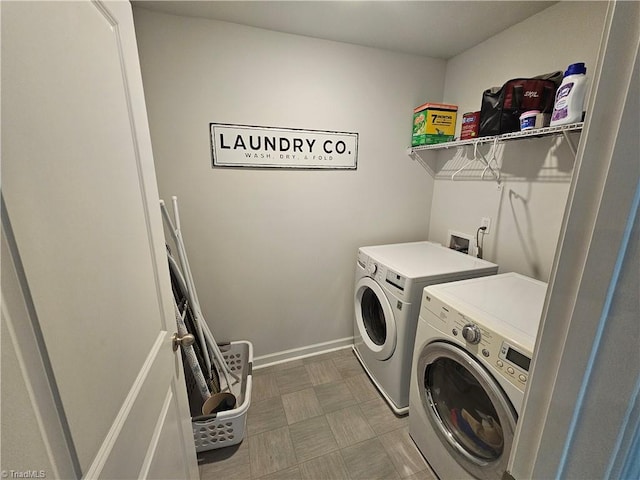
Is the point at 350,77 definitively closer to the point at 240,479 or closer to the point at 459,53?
the point at 459,53

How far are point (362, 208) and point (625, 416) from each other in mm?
1831

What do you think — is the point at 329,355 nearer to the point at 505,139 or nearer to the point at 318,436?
the point at 318,436

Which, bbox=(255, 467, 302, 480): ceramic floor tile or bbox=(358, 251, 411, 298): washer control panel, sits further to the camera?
bbox=(358, 251, 411, 298): washer control panel

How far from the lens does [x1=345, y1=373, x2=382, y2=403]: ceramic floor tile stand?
5.92ft

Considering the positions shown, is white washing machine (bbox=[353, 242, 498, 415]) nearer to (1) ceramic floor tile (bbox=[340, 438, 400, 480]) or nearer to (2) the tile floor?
(2) the tile floor

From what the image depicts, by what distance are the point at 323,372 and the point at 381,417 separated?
53 cm

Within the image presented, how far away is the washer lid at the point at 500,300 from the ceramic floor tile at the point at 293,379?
1.23m

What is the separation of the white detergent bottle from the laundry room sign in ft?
3.75

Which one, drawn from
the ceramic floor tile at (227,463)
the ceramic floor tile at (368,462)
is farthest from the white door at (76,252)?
the ceramic floor tile at (368,462)

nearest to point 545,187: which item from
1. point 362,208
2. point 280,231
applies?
point 362,208

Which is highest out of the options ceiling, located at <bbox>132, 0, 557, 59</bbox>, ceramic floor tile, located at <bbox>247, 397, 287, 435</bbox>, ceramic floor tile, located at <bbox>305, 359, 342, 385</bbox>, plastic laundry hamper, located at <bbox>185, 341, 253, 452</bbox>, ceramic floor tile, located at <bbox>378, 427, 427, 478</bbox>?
ceiling, located at <bbox>132, 0, 557, 59</bbox>

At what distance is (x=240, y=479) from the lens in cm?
132

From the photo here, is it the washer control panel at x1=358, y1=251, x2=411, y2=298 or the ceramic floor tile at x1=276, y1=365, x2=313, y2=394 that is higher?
the washer control panel at x1=358, y1=251, x2=411, y2=298

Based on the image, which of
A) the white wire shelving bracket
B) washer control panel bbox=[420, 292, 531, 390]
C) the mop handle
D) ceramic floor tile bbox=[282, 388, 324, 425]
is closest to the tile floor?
ceramic floor tile bbox=[282, 388, 324, 425]
